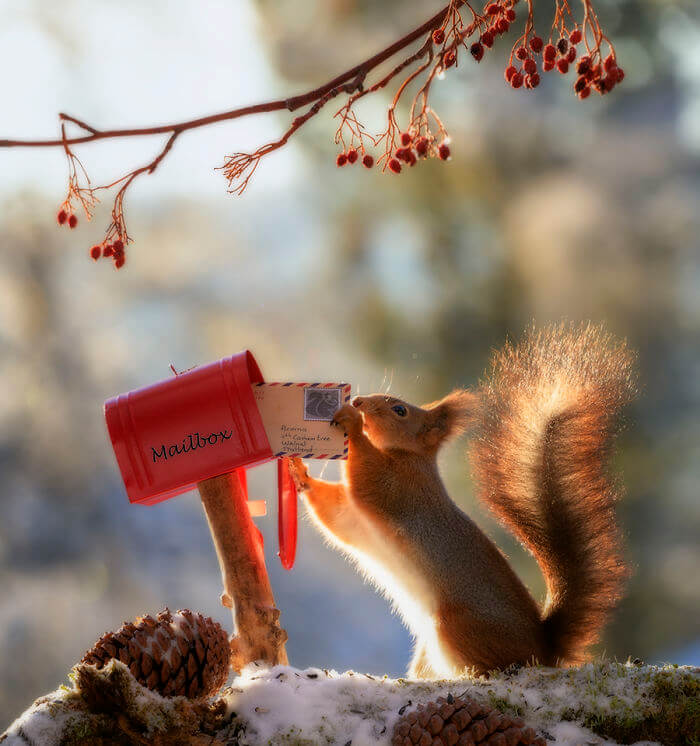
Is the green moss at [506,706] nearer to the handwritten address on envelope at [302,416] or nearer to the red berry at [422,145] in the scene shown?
the handwritten address on envelope at [302,416]

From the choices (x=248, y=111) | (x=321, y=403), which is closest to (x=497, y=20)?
(x=248, y=111)

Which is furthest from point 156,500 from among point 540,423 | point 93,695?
point 540,423

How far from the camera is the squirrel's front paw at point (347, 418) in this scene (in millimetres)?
1300

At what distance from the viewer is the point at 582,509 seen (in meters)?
1.47

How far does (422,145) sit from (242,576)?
73 centimetres

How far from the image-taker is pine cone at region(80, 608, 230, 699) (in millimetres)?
1003

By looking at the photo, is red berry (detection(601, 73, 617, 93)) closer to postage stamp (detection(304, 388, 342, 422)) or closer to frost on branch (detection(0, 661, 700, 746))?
postage stamp (detection(304, 388, 342, 422))

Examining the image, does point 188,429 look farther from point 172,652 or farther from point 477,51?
point 477,51

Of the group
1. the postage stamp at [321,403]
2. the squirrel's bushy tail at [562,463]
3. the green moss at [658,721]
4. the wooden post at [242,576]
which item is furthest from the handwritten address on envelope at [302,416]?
the green moss at [658,721]

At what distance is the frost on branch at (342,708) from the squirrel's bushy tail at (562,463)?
0.26 m

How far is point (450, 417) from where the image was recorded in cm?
170

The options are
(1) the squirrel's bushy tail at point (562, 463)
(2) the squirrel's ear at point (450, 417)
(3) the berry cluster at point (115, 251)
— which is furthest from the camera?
(2) the squirrel's ear at point (450, 417)

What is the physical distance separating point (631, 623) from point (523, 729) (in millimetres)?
1198

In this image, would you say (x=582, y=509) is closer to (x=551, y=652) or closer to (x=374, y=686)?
(x=551, y=652)
